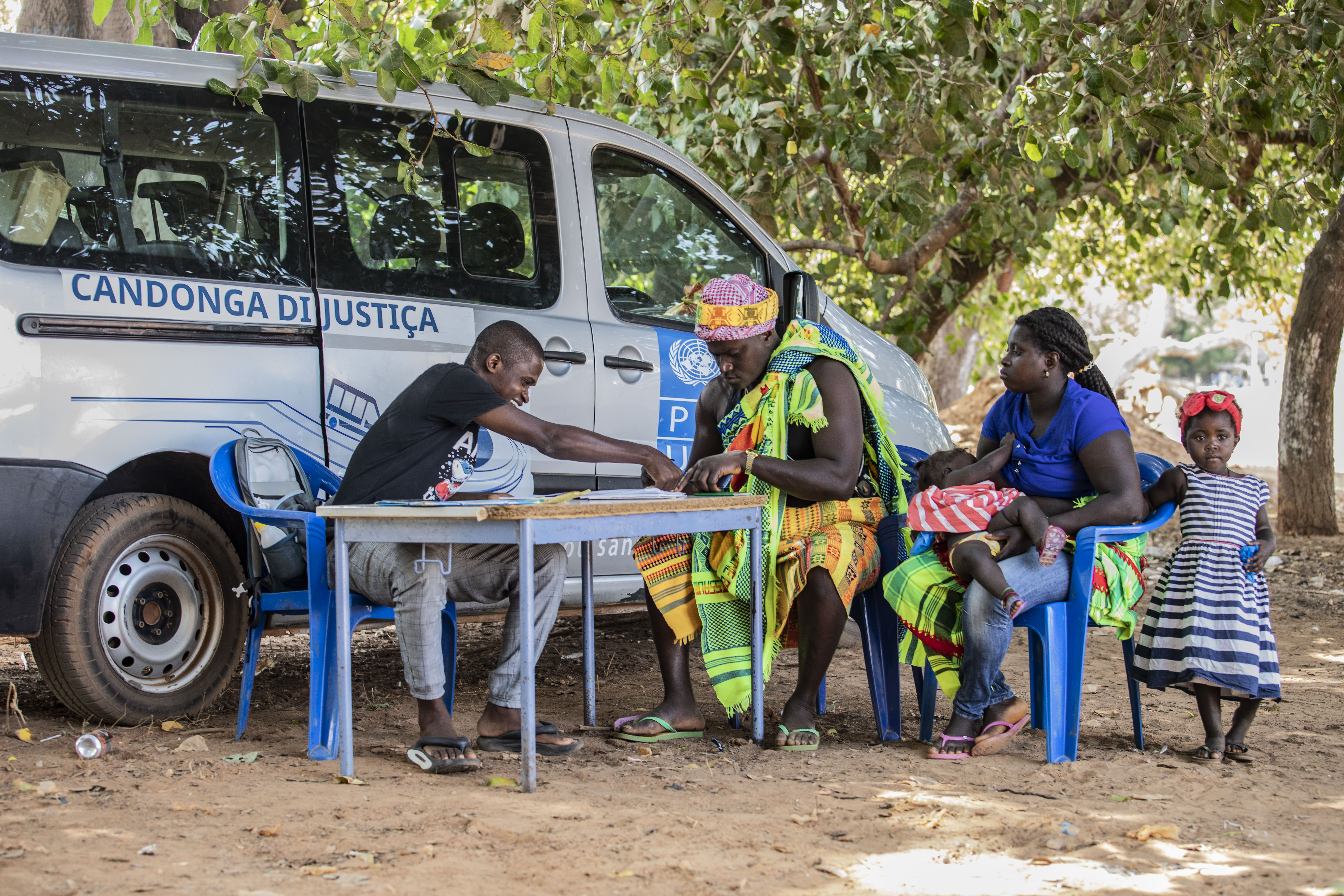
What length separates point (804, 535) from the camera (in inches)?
153

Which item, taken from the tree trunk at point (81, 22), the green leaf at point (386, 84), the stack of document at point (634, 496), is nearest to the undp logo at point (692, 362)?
the stack of document at point (634, 496)

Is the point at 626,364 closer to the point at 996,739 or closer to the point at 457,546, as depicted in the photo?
the point at 457,546

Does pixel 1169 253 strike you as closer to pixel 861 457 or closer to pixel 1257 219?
pixel 1257 219

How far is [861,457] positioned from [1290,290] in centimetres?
1031

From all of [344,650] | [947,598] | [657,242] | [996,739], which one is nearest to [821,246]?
[657,242]

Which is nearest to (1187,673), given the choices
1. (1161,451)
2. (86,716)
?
(86,716)

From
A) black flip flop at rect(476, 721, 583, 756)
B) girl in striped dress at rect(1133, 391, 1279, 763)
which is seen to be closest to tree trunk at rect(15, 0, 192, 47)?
black flip flop at rect(476, 721, 583, 756)

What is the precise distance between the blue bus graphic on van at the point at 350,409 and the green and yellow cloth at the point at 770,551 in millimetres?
1024

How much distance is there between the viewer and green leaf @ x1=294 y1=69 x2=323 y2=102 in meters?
4.03

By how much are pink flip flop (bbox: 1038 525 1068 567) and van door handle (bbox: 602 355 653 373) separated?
177 centimetres

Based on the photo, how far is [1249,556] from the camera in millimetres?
3633

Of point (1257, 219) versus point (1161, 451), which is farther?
point (1161, 451)

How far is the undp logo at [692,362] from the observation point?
4.93 meters

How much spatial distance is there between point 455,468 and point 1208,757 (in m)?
2.43
